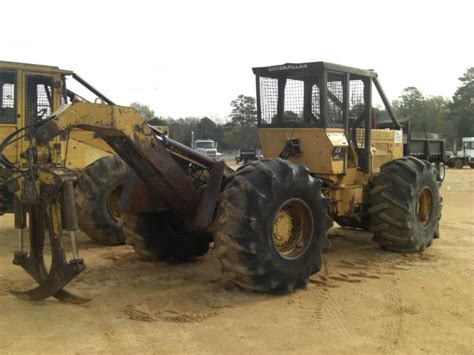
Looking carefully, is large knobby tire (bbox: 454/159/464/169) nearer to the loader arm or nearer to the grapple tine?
the loader arm

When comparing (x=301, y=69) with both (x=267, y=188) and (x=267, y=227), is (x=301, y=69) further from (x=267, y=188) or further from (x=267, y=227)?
(x=267, y=227)

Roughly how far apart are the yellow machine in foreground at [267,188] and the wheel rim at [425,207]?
16mm

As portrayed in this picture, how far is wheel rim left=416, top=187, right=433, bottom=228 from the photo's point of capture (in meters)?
9.05

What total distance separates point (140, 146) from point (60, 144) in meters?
3.90

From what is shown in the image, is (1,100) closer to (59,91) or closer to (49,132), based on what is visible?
(59,91)

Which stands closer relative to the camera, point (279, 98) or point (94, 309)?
point (94, 309)

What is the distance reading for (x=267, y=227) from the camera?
6.17m

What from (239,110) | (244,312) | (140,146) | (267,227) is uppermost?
(239,110)

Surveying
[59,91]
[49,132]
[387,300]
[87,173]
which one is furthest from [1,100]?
[387,300]

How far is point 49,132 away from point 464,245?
6.88 meters

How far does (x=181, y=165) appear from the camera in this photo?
23.0 feet

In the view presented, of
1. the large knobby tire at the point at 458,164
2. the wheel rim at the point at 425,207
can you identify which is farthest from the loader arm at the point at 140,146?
the large knobby tire at the point at 458,164

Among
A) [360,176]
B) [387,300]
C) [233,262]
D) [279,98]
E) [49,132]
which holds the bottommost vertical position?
[387,300]

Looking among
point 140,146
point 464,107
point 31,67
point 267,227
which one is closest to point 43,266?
point 140,146
